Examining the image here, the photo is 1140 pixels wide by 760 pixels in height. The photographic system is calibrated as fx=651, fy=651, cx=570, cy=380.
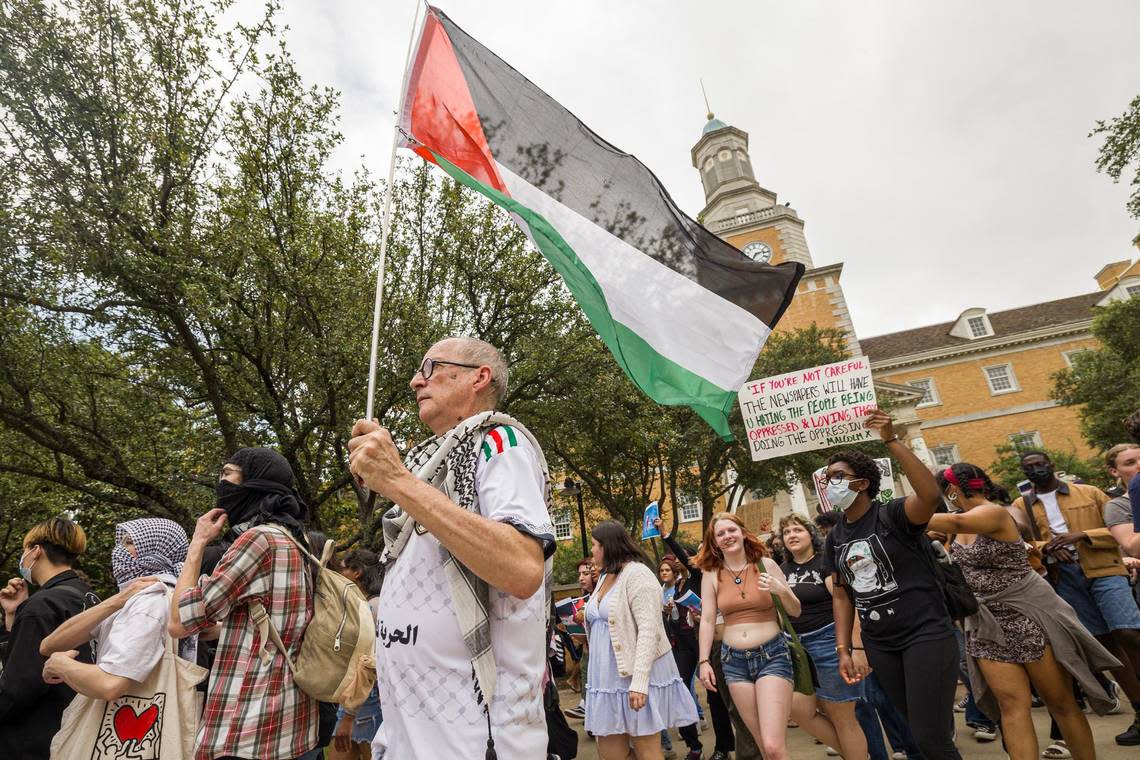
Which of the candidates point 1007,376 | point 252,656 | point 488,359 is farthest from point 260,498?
point 1007,376

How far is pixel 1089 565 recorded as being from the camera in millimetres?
5707

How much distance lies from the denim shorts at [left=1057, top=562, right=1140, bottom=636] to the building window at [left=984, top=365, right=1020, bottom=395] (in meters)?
48.0

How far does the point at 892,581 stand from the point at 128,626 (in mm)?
4257

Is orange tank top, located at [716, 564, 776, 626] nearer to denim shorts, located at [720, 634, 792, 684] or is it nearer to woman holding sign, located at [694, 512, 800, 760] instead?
woman holding sign, located at [694, 512, 800, 760]

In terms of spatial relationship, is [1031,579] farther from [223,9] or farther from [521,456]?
[223,9]

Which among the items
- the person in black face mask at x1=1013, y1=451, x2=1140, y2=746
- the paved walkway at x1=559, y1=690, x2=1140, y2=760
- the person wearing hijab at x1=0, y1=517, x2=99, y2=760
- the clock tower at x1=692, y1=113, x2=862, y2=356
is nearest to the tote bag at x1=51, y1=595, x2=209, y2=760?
the person wearing hijab at x1=0, y1=517, x2=99, y2=760

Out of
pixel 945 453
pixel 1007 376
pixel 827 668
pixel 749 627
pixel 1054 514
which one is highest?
pixel 1007 376

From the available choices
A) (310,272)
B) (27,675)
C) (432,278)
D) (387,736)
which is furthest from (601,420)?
(387,736)

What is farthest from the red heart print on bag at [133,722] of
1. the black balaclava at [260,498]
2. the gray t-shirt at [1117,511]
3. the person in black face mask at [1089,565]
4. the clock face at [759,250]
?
the clock face at [759,250]

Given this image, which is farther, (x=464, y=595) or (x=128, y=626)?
(x=128, y=626)

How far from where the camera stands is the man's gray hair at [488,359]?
7.97ft

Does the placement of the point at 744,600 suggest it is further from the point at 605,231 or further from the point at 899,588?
the point at 605,231

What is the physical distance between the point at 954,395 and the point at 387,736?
175 ft

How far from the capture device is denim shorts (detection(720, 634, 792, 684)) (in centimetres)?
483
